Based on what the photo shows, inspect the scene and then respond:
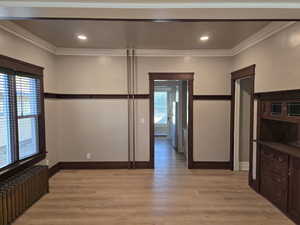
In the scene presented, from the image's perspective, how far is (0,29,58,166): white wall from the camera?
314 centimetres

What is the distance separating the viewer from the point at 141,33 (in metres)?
3.66

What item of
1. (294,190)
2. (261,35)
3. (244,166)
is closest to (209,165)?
(244,166)

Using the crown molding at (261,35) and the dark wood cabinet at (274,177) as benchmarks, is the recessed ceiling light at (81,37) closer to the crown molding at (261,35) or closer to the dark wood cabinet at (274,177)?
the crown molding at (261,35)

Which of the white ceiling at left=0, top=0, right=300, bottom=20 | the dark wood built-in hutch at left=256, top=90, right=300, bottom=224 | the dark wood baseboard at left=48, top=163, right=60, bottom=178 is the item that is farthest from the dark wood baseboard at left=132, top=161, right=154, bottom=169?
the white ceiling at left=0, top=0, right=300, bottom=20

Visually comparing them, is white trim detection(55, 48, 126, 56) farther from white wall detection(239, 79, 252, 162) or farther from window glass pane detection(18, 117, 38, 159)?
white wall detection(239, 79, 252, 162)

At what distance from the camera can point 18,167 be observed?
3328 mm

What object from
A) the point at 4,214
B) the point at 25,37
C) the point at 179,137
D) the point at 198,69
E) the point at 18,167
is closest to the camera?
the point at 4,214

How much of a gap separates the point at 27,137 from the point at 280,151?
4063 mm

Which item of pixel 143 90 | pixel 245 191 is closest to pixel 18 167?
pixel 143 90

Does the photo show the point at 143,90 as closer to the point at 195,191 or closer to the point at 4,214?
the point at 195,191

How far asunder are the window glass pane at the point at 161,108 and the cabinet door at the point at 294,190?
25.4ft

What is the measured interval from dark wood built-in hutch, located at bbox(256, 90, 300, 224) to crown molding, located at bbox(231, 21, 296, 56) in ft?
3.07

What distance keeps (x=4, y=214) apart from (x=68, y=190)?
1206 millimetres

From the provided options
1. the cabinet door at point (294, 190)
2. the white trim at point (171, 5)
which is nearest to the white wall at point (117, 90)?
the cabinet door at point (294, 190)
